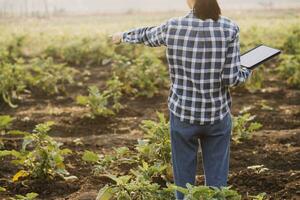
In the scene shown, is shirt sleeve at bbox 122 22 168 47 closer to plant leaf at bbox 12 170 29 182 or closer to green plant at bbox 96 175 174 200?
green plant at bbox 96 175 174 200

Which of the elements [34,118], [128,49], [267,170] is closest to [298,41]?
[128,49]

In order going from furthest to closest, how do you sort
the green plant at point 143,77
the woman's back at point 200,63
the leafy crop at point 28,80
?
the green plant at point 143,77 < the leafy crop at point 28,80 < the woman's back at point 200,63

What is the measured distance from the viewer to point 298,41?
12719 millimetres

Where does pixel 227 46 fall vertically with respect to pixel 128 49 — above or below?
above

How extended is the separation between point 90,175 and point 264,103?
155 inches

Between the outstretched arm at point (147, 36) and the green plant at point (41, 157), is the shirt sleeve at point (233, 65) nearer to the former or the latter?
the outstretched arm at point (147, 36)

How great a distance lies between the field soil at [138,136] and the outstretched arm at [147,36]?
1582mm

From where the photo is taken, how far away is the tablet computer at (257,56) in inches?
142

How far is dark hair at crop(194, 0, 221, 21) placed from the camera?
10.9 feet

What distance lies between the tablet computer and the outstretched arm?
539 mm

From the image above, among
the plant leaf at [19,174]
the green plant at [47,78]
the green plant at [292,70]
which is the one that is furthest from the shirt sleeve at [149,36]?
the green plant at [292,70]

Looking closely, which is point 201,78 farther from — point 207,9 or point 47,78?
point 47,78

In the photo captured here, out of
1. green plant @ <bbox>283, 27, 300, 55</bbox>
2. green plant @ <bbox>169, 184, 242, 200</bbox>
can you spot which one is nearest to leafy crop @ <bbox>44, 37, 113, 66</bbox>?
green plant @ <bbox>283, 27, 300, 55</bbox>

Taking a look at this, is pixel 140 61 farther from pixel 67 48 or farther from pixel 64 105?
pixel 67 48
